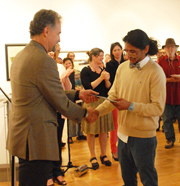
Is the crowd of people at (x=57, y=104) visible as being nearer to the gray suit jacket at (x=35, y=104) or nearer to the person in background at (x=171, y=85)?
the gray suit jacket at (x=35, y=104)

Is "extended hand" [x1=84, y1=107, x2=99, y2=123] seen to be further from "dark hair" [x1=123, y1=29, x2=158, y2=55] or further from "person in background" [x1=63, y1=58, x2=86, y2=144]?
"person in background" [x1=63, y1=58, x2=86, y2=144]

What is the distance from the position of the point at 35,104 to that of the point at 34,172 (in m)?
0.45

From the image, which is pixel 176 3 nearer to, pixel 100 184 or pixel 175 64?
pixel 175 64

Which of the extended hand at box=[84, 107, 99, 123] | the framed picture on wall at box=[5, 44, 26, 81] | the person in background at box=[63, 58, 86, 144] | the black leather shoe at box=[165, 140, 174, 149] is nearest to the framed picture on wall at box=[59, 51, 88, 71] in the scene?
the framed picture on wall at box=[5, 44, 26, 81]

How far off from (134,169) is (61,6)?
5383 mm

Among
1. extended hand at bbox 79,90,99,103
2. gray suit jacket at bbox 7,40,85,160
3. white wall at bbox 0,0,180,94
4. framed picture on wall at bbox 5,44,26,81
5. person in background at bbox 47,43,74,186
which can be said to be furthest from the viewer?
white wall at bbox 0,0,180,94

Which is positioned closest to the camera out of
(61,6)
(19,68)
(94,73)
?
(19,68)

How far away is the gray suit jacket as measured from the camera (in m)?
1.45

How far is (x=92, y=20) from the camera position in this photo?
6770 mm

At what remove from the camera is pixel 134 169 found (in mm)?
1938

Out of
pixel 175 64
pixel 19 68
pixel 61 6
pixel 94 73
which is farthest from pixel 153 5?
pixel 19 68

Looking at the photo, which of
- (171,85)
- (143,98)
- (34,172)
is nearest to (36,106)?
(34,172)

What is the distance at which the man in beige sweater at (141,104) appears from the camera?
172cm

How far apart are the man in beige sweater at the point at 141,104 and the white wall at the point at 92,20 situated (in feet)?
14.0
